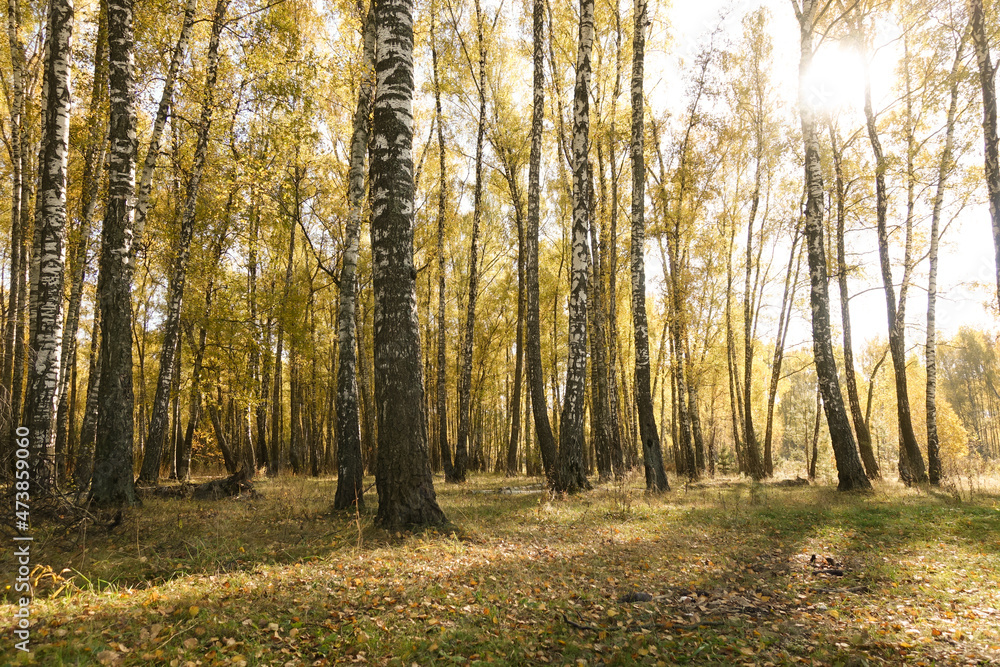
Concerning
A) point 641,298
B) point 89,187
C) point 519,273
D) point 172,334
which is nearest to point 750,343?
point 641,298

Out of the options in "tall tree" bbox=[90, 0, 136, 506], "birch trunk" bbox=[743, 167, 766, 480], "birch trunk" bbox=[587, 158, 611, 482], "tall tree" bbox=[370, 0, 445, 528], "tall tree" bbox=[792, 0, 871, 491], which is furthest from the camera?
"birch trunk" bbox=[743, 167, 766, 480]

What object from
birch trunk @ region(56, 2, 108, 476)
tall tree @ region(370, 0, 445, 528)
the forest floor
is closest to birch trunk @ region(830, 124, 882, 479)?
the forest floor

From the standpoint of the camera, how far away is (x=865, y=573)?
17.2 feet

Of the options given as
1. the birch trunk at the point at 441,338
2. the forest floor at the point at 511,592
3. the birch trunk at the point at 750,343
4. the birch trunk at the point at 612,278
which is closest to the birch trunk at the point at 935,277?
the birch trunk at the point at 750,343

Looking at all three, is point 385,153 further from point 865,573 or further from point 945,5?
point 945,5

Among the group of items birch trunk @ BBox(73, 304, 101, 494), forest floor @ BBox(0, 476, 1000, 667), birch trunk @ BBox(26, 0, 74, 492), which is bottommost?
forest floor @ BBox(0, 476, 1000, 667)

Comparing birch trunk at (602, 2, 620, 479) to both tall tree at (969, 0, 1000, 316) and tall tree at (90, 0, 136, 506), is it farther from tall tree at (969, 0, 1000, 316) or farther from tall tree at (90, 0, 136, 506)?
tall tree at (90, 0, 136, 506)

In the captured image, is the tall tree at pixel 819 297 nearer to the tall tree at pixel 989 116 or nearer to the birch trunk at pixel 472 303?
the tall tree at pixel 989 116

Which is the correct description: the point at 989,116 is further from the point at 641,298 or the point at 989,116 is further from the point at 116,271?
the point at 116,271

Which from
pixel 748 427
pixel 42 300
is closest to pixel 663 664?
pixel 42 300

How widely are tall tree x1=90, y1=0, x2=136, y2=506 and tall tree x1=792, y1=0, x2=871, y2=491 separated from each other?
44.6 ft

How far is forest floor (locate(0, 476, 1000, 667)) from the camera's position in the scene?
3330 mm

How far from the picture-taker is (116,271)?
7027mm

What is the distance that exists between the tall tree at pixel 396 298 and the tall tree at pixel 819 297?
9656 mm
